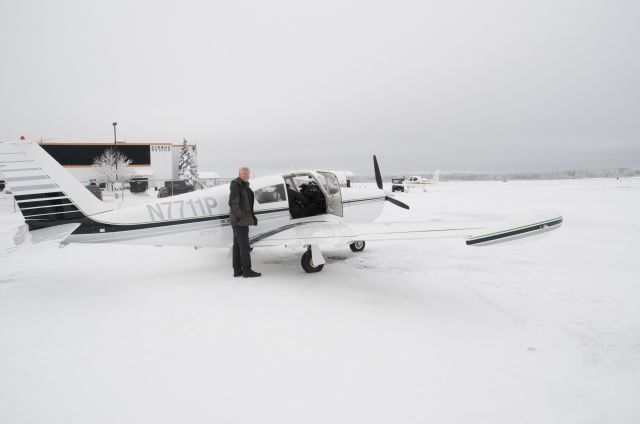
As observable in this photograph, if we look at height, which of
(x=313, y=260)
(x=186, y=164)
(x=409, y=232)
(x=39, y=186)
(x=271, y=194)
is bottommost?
(x=313, y=260)

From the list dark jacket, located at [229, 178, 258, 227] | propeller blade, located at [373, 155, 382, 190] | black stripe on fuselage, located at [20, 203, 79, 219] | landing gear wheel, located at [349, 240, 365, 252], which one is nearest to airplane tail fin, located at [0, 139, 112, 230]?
black stripe on fuselage, located at [20, 203, 79, 219]

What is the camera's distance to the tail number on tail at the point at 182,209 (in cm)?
587

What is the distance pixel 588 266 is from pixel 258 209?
6.73 metres

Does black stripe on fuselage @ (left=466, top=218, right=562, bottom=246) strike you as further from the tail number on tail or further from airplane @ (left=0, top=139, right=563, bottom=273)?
the tail number on tail

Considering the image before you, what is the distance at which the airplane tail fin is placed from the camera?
201 inches

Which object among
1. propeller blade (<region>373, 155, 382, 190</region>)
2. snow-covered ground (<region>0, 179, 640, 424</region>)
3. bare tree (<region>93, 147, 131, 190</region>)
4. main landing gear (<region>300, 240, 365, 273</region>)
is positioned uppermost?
bare tree (<region>93, 147, 131, 190</region>)

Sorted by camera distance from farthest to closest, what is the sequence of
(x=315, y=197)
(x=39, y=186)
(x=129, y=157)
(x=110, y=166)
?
1. (x=129, y=157)
2. (x=110, y=166)
3. (x=315, y=197)
4. (x=39, y=186)

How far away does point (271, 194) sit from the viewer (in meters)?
6.77

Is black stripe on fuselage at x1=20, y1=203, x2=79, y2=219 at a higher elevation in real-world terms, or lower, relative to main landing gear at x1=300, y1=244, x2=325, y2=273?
higher

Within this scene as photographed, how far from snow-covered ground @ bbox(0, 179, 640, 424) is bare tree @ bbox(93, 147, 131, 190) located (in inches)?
1801

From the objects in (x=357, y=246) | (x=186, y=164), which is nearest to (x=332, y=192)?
(x=357, y=246)

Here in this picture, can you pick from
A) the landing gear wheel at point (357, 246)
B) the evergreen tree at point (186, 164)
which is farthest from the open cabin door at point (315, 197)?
the evergreen tree at point (186, 164)

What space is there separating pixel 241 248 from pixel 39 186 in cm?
326

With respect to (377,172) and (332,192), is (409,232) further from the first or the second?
(377,172)
